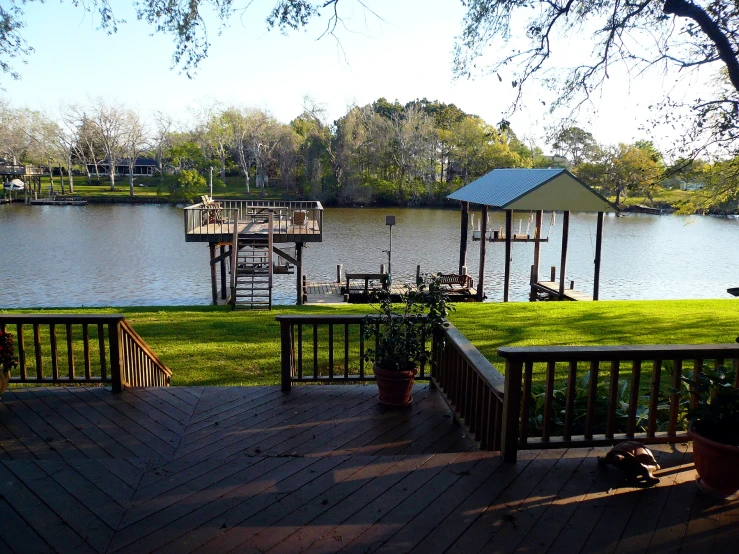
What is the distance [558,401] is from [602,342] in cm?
485

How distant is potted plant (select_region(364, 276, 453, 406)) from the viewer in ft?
15.8

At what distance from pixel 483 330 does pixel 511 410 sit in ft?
22.2

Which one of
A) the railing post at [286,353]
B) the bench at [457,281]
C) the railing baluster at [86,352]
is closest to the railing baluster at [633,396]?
the railing post at [286,353]

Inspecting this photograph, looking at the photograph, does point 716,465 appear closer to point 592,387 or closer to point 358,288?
point 592,387

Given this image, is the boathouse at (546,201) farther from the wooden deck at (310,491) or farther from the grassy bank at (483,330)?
the wooden deck at (310,491)

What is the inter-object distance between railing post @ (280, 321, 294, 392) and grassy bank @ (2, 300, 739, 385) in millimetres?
2022

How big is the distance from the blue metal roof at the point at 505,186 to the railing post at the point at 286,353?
545 inches

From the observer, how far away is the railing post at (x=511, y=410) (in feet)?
11.4

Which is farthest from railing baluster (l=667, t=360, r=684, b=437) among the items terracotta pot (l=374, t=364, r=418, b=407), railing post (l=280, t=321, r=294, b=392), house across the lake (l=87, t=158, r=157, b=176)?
house across the lake (l=87, t=158, r=157, b=176)

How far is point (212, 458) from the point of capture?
3979 millimetres

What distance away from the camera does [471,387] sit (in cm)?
429

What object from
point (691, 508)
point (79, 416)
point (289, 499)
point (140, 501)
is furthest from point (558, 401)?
point (79, 416)

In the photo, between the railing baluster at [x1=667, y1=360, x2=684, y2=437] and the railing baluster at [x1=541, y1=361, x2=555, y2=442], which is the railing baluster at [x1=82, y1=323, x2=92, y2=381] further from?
the railing baluster at [x1=667, y1=360, x2=684, y2=437]

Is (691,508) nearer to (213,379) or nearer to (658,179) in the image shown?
(213,379)
